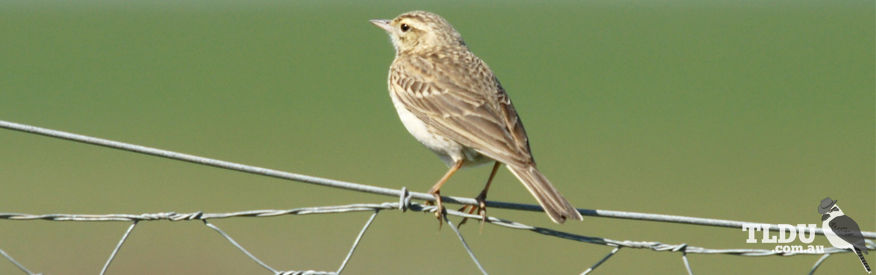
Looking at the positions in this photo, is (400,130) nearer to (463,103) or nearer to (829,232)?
(463,103)

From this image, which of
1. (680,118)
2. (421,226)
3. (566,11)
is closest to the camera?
(421,226)

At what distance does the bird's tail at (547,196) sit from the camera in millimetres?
4656

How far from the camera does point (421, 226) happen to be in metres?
13.4

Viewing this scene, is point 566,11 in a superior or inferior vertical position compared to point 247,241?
superior

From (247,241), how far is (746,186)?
694 centimetres

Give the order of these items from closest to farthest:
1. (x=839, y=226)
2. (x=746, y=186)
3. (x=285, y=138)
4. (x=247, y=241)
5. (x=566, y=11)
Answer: (x=839, y=226) → (x=247, y=241) → (x=746, y=186) → (x=285, y=138) → (x=566, y=11)

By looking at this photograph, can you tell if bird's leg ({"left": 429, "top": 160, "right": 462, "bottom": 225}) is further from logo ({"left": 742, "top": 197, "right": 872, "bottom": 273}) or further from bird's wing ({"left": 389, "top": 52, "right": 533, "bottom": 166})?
logo ({"left": 742, "top": 197, "right": 872, "bottom": 273})

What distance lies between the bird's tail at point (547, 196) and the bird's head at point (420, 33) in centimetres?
203

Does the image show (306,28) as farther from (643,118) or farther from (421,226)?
(421,226)

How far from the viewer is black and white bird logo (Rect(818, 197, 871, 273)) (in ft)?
13.1

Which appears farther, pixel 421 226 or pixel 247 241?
pixel 421 226

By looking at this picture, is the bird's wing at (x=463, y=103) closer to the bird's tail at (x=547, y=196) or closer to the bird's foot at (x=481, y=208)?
Result: the bird's tail at (x=547, y=196)

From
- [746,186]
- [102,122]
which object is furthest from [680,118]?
[102,122]

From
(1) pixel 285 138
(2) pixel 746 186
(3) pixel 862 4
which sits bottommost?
(2) pixel 746 186
